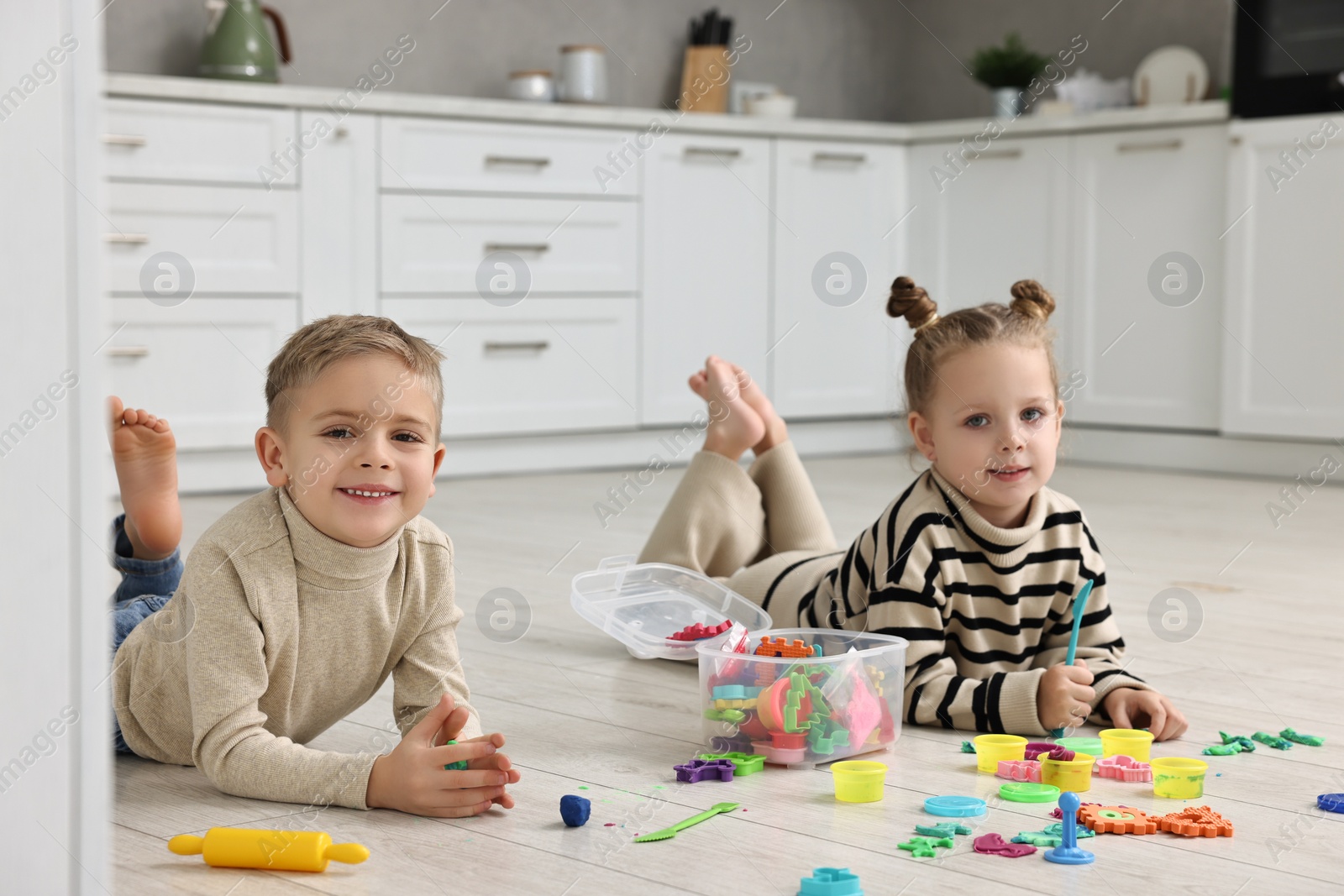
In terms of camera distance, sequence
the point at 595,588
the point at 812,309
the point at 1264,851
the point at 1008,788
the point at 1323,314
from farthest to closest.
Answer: the point at 812,309, the point at 1323,314, the point at 595,588, the point at 1008,788, the point at 1264,851

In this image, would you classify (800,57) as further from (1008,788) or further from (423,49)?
(1008,788)

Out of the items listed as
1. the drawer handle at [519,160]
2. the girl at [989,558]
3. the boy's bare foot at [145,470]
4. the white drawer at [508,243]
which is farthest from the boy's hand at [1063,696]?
the drawer handle at [519,160]

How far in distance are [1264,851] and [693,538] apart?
0.93 meters

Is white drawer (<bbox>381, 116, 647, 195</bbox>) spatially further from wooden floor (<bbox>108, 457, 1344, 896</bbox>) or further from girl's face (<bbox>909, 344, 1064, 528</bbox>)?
girl's face (<bbox>909, 344, 1064, 528</bbox>)

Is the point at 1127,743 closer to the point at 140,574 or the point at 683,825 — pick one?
the point at 683,825

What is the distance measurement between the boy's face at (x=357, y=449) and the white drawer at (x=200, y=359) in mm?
2016

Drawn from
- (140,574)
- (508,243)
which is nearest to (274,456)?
(140,574)

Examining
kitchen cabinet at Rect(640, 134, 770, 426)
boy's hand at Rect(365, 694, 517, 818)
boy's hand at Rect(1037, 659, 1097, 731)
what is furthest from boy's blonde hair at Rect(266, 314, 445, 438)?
kitchen cabinet at Rect(640, 134, 770, 426)

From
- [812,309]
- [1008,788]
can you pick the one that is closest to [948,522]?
[1008,788]

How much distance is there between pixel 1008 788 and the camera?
120 cm

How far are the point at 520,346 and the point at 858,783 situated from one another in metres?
2.54

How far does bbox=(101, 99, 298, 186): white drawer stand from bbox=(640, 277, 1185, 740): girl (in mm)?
2017

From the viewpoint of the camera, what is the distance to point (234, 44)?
3.39 metres

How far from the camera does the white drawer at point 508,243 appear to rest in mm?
3412
